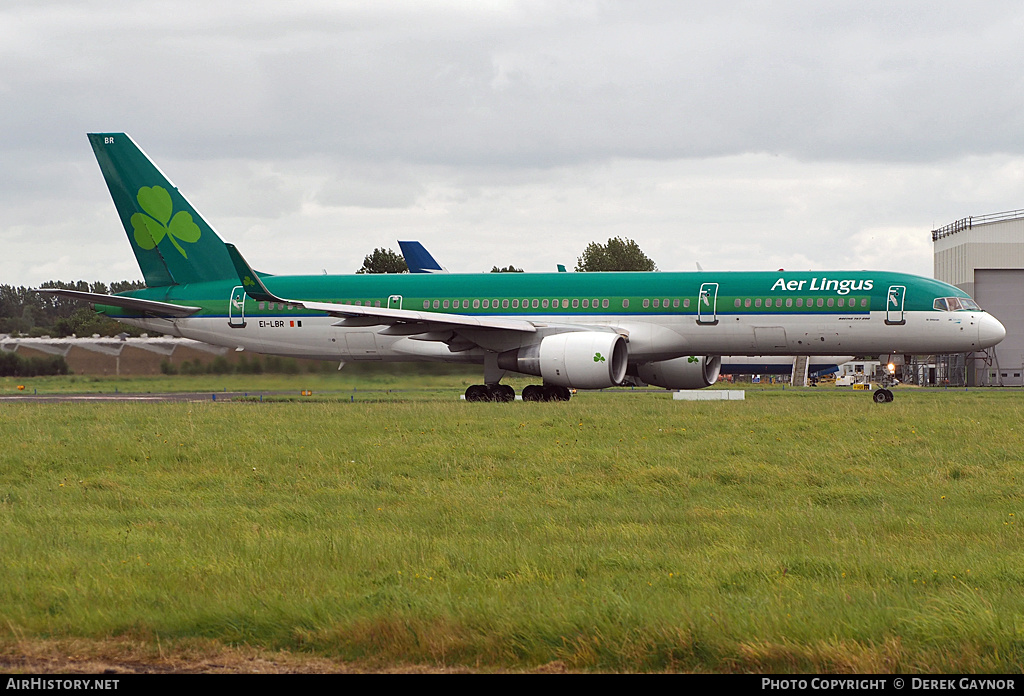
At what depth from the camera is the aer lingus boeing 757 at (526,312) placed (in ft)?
109

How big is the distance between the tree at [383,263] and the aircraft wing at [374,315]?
74.6 meters

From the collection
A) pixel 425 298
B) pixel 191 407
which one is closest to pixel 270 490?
pixel 191 407

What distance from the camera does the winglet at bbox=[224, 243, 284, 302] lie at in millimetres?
33406

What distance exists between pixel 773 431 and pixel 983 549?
11.8 meters

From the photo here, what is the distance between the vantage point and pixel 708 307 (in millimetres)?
34250

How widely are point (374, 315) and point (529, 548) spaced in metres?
23.5

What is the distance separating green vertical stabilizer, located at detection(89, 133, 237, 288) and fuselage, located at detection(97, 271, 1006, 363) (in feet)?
2.88

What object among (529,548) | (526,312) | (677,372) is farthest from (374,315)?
(529,548)

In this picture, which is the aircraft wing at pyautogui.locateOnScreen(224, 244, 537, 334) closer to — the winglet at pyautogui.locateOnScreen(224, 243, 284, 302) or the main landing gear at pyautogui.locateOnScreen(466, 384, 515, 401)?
the winglet at pyautogui.locateOnScreen(224, 243, 284, 302)

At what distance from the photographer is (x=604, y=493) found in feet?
45.1

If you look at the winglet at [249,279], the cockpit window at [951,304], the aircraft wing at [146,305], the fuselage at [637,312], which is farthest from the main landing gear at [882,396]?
the aircraft wing at [146,305]

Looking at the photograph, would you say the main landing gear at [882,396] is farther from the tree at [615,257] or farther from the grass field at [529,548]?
the tree at [615,257]

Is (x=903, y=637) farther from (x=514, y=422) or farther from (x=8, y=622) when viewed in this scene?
(x=514, y=422)

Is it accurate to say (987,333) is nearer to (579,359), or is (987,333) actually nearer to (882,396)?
(882,396)
